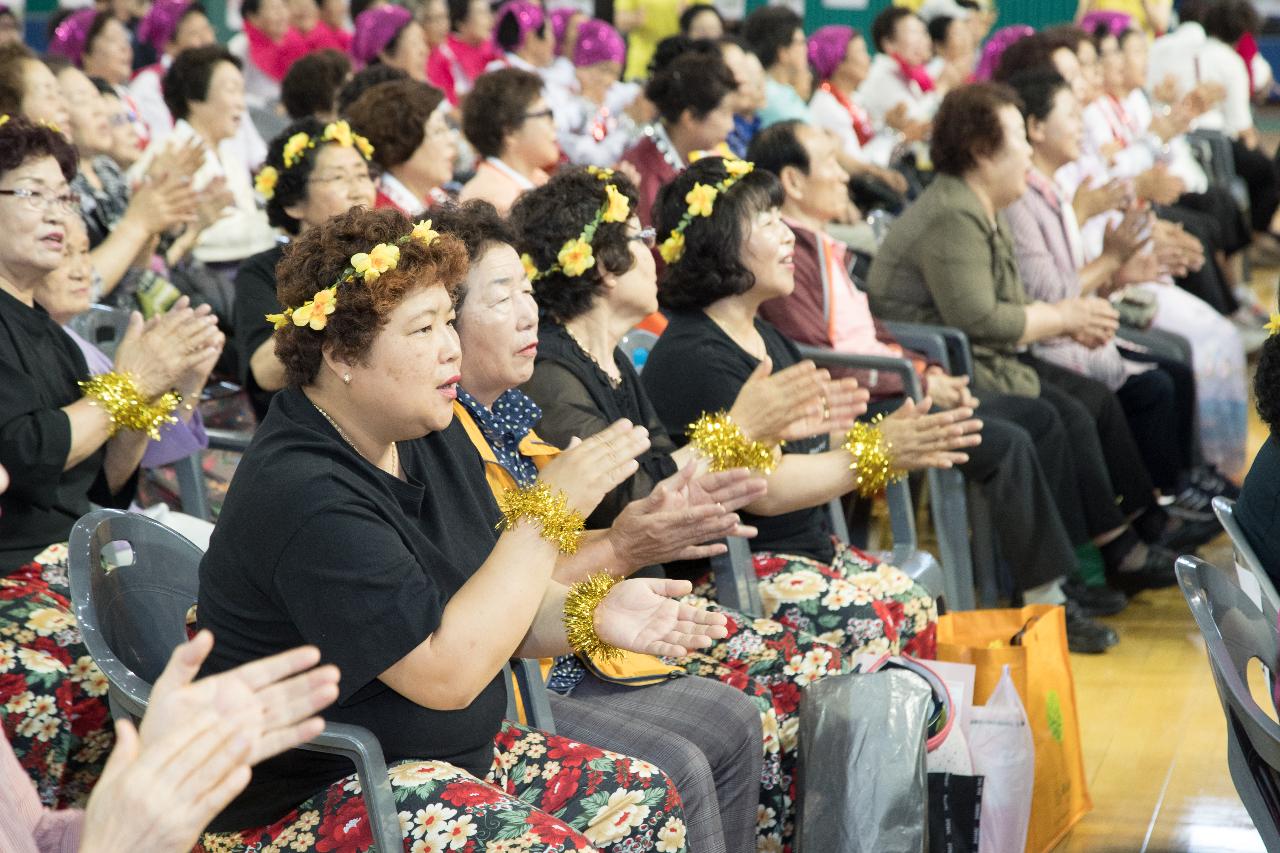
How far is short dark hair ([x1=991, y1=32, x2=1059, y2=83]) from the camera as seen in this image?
6.06 meters

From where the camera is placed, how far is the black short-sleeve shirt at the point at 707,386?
3.03m

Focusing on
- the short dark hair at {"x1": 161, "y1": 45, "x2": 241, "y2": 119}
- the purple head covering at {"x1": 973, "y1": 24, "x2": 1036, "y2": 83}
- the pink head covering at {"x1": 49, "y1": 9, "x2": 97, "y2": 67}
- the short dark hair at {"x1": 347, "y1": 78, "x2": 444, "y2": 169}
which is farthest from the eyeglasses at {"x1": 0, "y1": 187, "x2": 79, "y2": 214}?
the purple head covering at {"x1": 973, "y1": 24, "x2": 1036, "y2": 83}

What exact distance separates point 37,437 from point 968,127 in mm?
2679

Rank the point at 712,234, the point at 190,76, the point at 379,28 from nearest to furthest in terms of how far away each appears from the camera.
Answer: the point at 712,234, the point at 190,76, the point at 379,28

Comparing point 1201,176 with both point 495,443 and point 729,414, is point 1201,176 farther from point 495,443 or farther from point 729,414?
point 495,443

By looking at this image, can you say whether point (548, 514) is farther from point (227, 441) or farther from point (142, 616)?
point (227, 441)

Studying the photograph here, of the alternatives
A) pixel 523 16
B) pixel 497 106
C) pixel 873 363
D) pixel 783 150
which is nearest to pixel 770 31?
pixel 523 16

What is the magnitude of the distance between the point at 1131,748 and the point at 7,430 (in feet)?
7.73

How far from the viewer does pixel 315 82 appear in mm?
5199

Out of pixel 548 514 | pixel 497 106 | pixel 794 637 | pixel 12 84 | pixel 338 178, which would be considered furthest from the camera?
pixel 497 106

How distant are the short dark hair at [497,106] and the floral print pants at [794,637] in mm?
1815

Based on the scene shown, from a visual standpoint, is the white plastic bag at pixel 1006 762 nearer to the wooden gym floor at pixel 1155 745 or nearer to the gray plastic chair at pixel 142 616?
the wooden gym floor at pixel 1155 745

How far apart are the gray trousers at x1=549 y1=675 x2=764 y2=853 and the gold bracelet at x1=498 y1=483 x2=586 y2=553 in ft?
1.50

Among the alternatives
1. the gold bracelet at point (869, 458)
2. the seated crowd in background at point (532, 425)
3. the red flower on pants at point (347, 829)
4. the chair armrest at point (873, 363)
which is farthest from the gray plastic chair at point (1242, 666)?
the chair armrest at point (873, 363)
